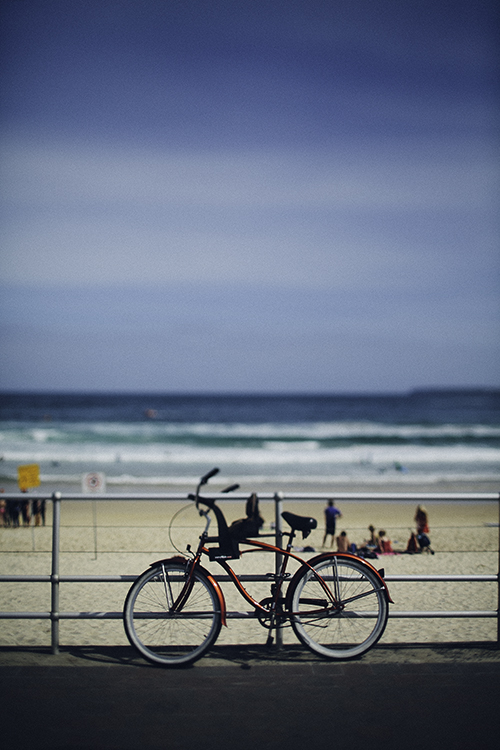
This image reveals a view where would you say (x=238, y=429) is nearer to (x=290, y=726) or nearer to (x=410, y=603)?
(x=410, y=603)

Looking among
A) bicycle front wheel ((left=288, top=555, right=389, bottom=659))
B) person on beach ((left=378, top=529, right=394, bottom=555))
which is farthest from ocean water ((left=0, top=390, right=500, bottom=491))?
bicycle front wheel ((left=288, top=555, right=389, bottom=659))

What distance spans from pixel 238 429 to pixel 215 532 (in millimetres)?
40829

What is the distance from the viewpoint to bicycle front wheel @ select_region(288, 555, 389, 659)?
365cm

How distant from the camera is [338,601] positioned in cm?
365

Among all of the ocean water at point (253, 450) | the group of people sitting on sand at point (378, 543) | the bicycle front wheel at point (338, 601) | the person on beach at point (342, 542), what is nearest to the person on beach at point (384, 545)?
the group of people sitting on sand at point (378, 543)

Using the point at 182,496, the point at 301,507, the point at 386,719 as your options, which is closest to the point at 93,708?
the point at 182,496

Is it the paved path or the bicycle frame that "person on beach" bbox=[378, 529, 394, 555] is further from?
the bicycle frame

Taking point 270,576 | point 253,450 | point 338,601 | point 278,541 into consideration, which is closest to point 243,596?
point 270,576

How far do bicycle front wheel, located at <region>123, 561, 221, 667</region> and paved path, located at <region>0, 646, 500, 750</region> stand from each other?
0.12 metres

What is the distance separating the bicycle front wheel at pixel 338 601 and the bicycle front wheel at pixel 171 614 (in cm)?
53

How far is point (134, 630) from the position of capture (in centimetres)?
362

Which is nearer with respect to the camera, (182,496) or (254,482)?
(182,496)

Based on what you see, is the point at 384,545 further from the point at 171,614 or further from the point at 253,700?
the point at 253,700

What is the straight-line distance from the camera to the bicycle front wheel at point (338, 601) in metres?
3.65
